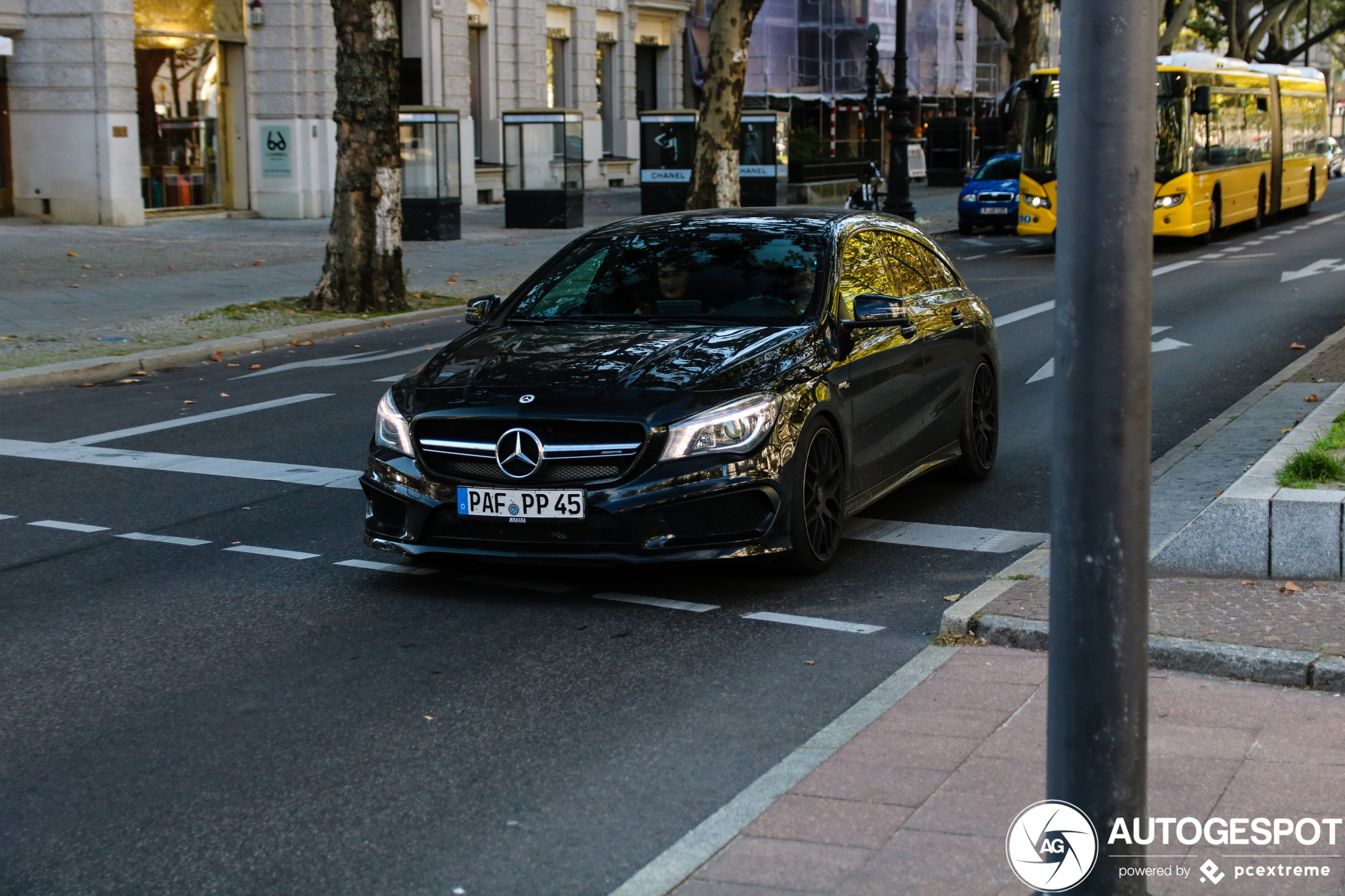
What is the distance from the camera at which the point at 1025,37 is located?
4259cm

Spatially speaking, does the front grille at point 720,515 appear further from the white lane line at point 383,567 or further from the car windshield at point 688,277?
the white lane line at point 383,567

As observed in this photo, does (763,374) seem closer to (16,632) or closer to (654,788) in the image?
(654,788)

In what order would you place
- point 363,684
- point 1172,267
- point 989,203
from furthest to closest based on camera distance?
point 989,203, point 1172,267, point 363,684

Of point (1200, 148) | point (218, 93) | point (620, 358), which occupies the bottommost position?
point (620, 358)

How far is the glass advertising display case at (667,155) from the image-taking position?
32.2 metres

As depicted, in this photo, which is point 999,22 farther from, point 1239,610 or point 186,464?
point 1239,610

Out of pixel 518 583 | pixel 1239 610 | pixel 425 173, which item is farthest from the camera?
pixel 425 173

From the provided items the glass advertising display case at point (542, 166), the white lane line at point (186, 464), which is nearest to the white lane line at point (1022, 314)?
the white lane line at point (186, 464)

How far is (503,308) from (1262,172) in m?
27.5

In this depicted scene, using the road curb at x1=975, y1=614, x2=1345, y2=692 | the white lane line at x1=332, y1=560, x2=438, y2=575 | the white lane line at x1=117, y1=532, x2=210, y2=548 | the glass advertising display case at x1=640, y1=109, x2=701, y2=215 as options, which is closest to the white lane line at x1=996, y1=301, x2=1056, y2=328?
the white lane line at x1=332, y1=560, x2=438, y2=575

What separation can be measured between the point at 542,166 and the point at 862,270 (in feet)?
74.8

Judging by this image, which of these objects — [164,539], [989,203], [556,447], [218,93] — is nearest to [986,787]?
[556,447]

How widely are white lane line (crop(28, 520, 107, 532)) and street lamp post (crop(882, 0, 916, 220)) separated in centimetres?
2520

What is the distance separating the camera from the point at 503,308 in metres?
7.97
